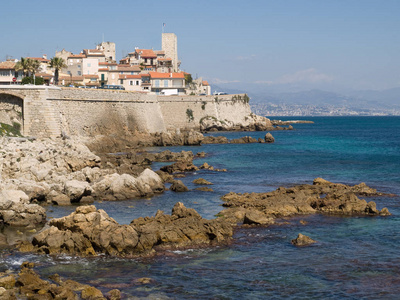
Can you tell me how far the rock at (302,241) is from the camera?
69.2ft

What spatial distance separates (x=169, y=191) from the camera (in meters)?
33.0

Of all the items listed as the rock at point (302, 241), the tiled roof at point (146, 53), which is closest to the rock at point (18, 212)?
→ the rock at point (302, 241)

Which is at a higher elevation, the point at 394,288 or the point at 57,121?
the point at 57,121

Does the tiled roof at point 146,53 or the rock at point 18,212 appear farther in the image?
the tiled roof at point 146,53

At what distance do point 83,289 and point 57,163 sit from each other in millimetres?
20836

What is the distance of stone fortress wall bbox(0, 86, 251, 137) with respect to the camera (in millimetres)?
49219

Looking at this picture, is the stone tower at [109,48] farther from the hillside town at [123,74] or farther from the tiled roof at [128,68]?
the tiled roof at [128,68]

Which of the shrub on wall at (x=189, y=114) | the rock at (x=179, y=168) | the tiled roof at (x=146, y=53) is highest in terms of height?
the tiled roof at (x=146, y=53)

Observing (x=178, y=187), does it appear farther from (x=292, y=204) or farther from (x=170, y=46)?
(x=170, y=46)

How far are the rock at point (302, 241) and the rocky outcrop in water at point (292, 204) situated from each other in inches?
128

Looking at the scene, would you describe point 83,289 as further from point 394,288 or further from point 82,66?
point 82,66

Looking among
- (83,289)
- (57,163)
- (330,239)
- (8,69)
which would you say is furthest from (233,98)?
(83,289)

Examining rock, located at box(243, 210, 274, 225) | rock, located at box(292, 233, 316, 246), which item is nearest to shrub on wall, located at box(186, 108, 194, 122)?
rock, located at box(243, 210, 274, 225)

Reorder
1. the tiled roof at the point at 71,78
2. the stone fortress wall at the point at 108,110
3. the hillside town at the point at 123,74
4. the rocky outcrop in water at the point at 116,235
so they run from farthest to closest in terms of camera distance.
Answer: the hillside town at the point at 123,74, the tiled roof at the point at 71,78, the stone fortress wall at the point at 108,110, the rocky outcrop in water at the point at 116,235
